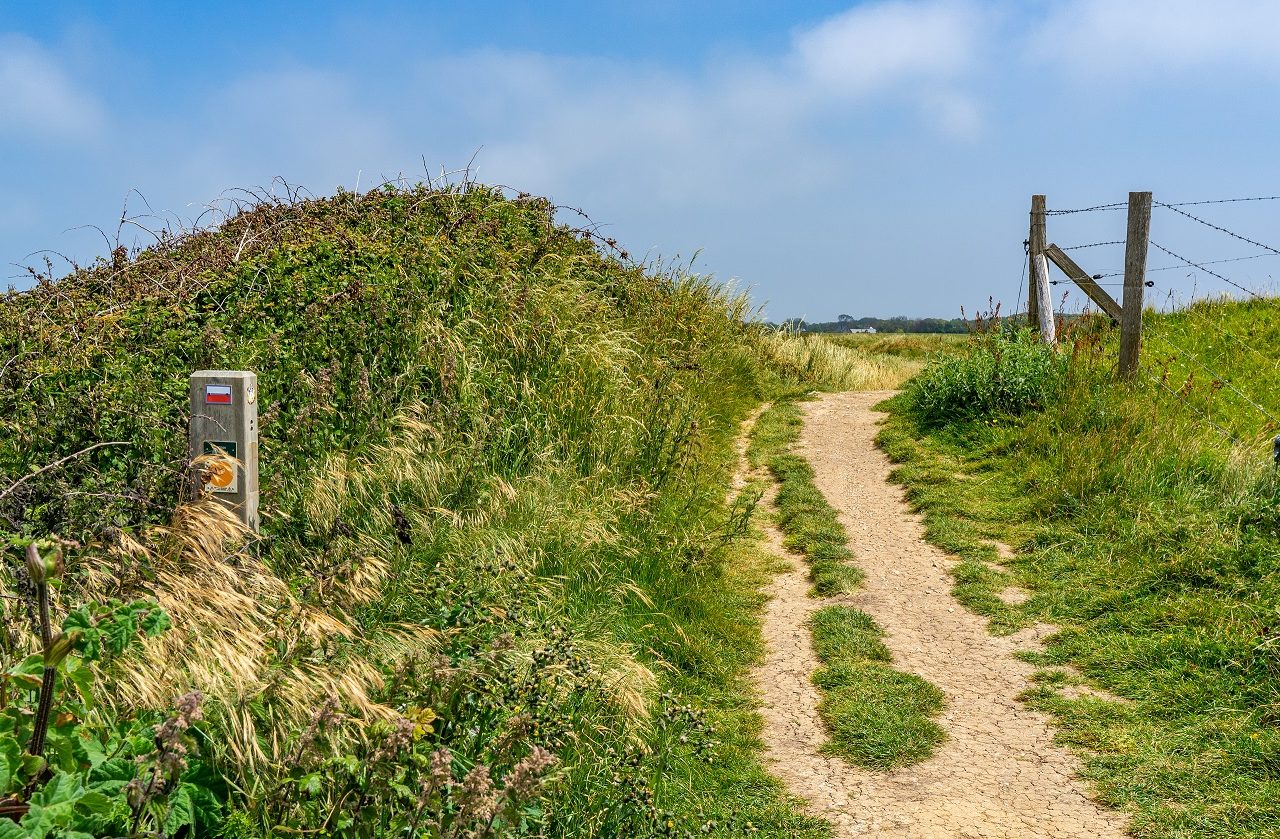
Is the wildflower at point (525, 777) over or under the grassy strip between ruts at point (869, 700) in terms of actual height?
over

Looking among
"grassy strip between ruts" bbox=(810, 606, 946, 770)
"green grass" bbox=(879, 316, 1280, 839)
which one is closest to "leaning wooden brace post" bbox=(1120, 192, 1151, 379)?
"green grass" bbox=(879, 316, 1280, 839)

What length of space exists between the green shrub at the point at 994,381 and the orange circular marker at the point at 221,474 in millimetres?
7857

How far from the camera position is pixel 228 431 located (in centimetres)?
610

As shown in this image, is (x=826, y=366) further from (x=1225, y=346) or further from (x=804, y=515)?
(x=804, y=515)

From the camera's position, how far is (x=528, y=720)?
3.70 m

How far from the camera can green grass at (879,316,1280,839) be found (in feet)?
16.1

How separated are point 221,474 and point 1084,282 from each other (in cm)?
1000

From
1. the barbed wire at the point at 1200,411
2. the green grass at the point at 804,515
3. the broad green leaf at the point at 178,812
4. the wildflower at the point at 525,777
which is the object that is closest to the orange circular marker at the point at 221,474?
the broad green leaf at the point at 178,812

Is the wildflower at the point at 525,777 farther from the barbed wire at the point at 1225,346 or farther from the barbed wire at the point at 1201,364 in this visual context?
the barbed wire at the point at 1225,346

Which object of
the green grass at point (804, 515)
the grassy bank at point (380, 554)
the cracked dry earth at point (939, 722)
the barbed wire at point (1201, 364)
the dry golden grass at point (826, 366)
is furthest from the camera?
the dry golden grass at point (826, 366)

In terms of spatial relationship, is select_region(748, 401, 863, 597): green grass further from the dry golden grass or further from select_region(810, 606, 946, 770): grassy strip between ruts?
the dry golden grass

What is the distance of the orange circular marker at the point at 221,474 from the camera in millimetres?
6043

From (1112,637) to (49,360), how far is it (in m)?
7.81

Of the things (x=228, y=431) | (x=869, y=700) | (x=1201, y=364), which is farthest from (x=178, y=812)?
(x=1201, y=364)
